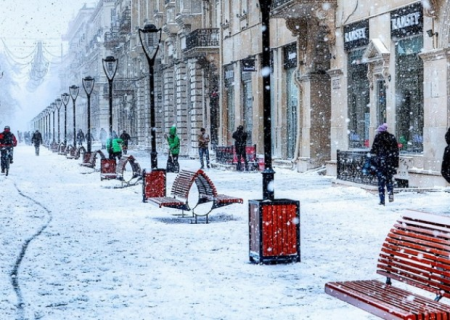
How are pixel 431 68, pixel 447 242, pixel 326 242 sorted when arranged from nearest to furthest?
pixel 447 242, pixel 326 242, pixel 431 68

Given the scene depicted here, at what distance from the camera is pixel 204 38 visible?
39062 mm

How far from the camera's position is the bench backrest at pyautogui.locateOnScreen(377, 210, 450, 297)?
219 inches

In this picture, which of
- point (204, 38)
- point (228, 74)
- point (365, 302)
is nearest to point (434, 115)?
point (365, 302)

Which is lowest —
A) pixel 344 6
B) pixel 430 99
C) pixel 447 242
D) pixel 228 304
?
pixel 228 304

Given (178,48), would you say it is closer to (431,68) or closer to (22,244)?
(431,68)

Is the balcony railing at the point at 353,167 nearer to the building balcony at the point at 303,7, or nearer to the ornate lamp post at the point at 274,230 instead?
the building balcony at the point at 303,7

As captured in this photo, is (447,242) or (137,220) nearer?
(447,242)

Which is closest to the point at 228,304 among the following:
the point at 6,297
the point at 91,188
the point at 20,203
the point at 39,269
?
the point at 6,297

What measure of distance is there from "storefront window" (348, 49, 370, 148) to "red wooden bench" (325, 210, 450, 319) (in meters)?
17.5

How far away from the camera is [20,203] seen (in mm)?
17625

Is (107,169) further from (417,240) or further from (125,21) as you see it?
(125,21)

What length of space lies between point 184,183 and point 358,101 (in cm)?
1120

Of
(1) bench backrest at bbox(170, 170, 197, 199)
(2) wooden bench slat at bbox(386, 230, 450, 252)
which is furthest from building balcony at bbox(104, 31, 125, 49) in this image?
(2) wooden bench slat at bbox(386, 230, 450, 252)

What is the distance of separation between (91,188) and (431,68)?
8985mm
